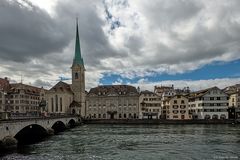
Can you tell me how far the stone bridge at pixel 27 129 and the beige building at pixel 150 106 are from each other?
127ft

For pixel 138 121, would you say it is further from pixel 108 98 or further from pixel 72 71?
pixel 72 71

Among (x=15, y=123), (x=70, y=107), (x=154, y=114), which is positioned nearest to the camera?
(x=15, y=123)

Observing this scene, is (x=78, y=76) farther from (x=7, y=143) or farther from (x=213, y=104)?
(x=7, y=143)

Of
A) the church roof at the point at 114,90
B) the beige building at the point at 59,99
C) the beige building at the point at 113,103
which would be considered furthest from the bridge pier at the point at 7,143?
the church roof at the point at 114,90

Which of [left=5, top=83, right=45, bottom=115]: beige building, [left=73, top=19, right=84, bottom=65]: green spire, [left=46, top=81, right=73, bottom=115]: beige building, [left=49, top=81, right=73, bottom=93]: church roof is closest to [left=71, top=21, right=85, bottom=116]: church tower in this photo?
[left=73, top=19, right=84, bottom=65]: green spire

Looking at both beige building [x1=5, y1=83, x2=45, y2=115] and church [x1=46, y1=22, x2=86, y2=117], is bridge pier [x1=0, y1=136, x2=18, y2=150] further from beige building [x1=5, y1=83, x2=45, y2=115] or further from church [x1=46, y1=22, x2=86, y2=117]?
beige building [x1=5, y1=83, x2=45, y2=115]

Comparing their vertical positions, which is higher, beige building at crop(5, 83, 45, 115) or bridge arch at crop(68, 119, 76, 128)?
beige building at crop(5, 83, 45, 115)

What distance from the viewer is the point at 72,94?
165 meters

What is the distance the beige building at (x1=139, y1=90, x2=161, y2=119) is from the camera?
149 meters

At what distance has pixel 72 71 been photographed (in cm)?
16775

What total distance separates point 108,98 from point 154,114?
22274mm

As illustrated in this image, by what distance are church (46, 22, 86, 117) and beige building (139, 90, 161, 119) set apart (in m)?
29.1

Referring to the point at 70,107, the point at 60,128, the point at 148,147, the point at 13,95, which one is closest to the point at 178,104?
the point at 70,107

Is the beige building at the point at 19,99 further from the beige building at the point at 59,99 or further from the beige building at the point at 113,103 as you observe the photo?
the beige building at the point at 113,103
